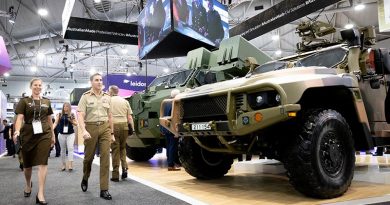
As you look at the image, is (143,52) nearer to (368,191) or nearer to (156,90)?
(156,90)

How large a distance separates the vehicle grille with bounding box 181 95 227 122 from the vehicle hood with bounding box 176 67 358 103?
0.09m

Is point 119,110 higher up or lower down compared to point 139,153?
higher up

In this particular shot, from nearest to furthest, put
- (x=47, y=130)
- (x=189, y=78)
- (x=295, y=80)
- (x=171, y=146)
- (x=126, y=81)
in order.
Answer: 1. (x=295, y=80)
2. (x=47, y=130)
3. (x=171, y=146)
4. (x=189, y=78)
5. (x=126, y=81)

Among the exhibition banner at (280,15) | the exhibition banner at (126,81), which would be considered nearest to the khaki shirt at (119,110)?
the exhibition banner at (280,15)

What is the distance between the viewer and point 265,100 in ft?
13.5

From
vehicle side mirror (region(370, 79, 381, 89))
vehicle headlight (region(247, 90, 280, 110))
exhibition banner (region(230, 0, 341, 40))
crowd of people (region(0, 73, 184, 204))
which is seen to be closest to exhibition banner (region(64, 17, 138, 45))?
exhibition banner (region(230, 0, 341, 40))

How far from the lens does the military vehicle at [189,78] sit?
26.1ft

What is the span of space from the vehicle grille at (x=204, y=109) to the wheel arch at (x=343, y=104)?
0.88 m

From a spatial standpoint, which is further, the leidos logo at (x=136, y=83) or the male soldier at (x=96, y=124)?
the leidos logo at (x=136, y=83)

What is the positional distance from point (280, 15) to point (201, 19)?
2.04m

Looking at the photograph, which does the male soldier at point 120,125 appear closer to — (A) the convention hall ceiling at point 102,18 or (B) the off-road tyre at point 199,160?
(B) the off-road tyre at point 199,160

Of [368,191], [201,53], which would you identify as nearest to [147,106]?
[201,53]

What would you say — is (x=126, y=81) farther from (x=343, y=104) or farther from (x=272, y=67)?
(x=343, y=104)

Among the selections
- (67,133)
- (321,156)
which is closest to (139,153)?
(67,133)
